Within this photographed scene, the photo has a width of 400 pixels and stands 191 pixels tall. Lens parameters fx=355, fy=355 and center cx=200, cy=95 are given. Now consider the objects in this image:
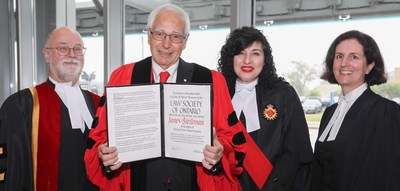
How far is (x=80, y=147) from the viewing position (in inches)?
92.0

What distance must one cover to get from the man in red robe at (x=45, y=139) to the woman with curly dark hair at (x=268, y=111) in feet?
3.42

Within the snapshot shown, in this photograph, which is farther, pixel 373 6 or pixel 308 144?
pixel 373 6

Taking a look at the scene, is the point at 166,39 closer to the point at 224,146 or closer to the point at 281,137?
the point at 224,146

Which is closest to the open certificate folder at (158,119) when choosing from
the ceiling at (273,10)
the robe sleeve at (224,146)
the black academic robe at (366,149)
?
the robe sleeve at (224,146)

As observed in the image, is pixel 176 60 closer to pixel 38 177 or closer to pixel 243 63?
pixel 243 63

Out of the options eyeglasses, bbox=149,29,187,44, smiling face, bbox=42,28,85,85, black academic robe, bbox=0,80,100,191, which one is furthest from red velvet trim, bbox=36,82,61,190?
eyeglasses, bbox=149,29,187,44

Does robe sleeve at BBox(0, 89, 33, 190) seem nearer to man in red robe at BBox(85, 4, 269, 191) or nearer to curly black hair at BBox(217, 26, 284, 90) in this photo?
man in red robe at BBox(85, 4, 269, 191)

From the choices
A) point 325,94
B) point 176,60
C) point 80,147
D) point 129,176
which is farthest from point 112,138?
point 325,94

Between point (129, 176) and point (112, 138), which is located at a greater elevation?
point (112, 138)

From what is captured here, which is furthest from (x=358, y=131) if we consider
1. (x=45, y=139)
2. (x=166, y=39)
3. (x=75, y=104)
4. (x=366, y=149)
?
(x=45, y=139)

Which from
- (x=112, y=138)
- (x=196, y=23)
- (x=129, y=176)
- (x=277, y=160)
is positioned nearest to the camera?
(x=112, y=138)

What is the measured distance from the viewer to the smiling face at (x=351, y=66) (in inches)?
81.7

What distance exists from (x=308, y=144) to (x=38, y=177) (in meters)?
1.71

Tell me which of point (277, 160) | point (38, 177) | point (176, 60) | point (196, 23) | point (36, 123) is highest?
point (196, 23)
